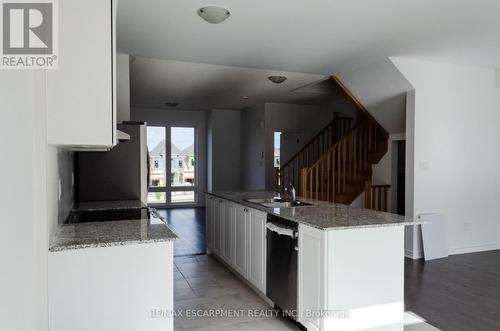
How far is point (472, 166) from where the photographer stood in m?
5.35

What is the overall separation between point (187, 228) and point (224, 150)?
3.28 m

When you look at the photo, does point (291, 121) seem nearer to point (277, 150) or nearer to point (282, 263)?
point (277, 150)

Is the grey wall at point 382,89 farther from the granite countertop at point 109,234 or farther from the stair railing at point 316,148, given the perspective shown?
the granite countertop at point 109,234

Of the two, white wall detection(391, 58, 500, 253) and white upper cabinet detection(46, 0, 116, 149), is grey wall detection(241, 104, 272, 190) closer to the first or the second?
white wall detection(391, 58, 500, 253)

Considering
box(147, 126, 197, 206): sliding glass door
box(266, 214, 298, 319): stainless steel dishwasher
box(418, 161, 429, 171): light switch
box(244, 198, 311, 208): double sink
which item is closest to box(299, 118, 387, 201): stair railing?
box(418, 161, 429, 171): light switch

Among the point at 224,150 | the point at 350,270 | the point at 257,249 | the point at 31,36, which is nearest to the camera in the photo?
the point at 31,36

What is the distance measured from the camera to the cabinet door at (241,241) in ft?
12.3

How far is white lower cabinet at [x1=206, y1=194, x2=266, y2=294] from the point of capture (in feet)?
11.1

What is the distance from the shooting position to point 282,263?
9.85 ft

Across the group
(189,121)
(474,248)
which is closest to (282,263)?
(474,248)

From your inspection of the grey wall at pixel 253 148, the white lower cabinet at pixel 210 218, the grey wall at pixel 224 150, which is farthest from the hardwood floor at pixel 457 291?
the grey wall at pixel 224 150

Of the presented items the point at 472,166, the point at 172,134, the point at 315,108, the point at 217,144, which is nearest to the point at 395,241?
the point at 472,166

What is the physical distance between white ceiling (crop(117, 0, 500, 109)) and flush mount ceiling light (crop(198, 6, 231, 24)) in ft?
0.18

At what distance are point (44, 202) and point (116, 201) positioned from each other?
7.30 ft
